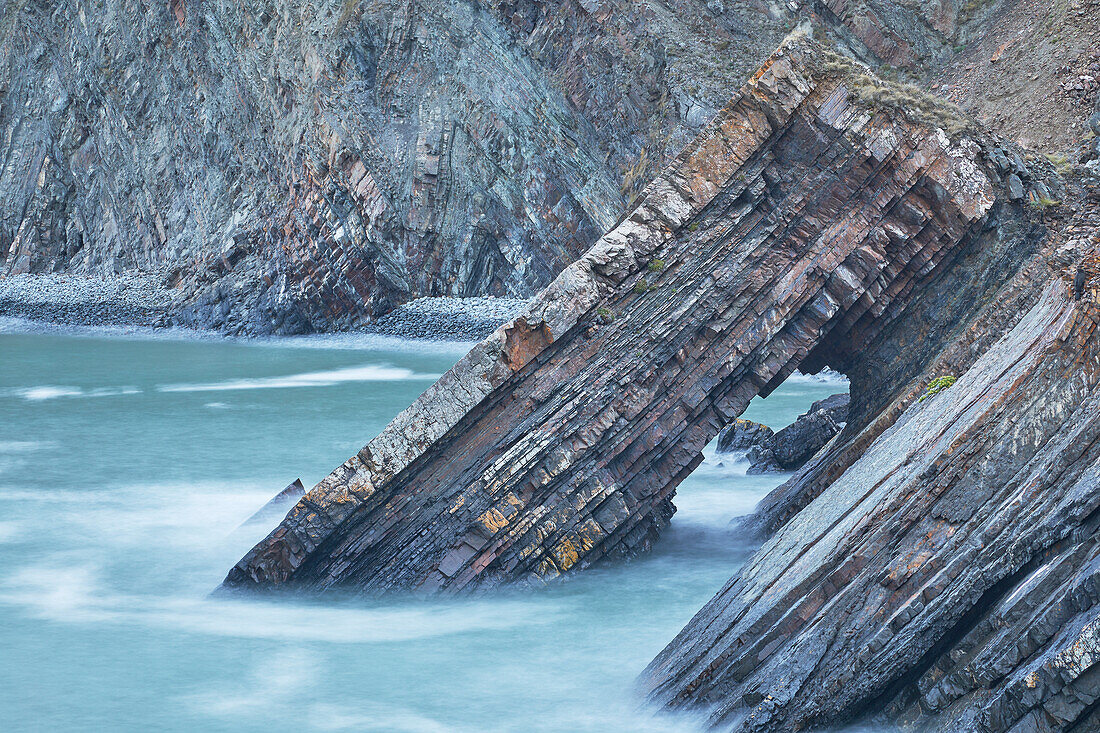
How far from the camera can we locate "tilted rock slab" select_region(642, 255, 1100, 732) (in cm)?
598

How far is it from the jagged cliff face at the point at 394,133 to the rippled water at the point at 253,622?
72.3ft

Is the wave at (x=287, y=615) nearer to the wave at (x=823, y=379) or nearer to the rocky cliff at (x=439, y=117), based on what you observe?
the wave at (x=823, y=379)

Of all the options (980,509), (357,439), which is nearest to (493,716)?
(980,509)

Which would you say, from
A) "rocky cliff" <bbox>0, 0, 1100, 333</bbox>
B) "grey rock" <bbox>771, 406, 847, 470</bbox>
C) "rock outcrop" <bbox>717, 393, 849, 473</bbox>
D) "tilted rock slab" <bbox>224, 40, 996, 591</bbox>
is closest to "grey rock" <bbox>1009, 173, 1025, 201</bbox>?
"tilted rock slab" <bbox>224, 40, 996, 591</bbox>

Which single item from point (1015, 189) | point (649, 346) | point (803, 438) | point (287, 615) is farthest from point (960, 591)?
point (803, 438)

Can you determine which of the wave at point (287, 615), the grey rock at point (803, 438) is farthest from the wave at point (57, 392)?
the grey rock at point (803, 438)

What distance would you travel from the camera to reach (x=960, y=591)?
656cm

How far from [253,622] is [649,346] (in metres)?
5.01

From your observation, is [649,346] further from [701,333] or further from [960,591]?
[960,591]

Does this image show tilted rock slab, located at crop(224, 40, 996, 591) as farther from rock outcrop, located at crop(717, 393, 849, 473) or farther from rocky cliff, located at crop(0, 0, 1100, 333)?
rocky cliff, located at crop(0, 0, 1100, 333)

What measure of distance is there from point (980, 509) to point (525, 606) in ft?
17.4

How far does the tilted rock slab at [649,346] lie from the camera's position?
11.2 m

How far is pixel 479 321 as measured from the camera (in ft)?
129

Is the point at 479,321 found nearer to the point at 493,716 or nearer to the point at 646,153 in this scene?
the point at 646,153
